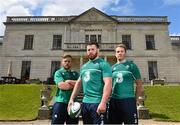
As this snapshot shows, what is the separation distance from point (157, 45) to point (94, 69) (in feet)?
94.8

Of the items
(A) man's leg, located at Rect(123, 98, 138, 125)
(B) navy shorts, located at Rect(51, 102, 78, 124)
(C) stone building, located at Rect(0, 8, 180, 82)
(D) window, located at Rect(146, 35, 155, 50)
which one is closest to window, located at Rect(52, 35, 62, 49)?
(C) stone building, located at Rect(0, 8, 180, 82)

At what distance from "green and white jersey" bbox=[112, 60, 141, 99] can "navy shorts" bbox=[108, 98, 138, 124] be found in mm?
104

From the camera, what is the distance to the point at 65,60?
17.7ft

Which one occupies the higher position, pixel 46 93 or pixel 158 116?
pixel 46 93

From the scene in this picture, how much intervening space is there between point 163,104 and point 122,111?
10703mm

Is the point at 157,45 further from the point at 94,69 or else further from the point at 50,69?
the point at 94,69

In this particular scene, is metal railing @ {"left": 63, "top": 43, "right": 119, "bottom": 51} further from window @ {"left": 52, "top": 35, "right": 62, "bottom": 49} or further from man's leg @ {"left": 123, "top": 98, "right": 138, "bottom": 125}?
man's leg @ {"left": 123, "top": 98, "right": 138, "bottom": 125}

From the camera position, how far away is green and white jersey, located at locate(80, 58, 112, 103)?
4531 mm

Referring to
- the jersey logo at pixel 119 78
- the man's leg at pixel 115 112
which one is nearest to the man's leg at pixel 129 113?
the man's leg at pixel 115 112

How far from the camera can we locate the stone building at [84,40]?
31.4m

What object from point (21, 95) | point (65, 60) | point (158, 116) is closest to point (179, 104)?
point (158, 116)

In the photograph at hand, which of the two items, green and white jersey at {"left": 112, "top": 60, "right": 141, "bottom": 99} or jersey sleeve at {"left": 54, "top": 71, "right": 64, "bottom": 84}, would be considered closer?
green and white jersey at {"left": 112, "top": 60, "right": 141, "bottom": 99}

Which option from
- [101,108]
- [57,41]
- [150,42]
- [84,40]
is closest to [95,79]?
[101,108]

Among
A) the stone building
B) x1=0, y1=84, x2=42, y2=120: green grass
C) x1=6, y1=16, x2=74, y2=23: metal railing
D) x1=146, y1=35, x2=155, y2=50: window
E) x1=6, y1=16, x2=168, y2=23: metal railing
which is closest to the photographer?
x1=0, y1=84, x2=42, y2=120: green grass
